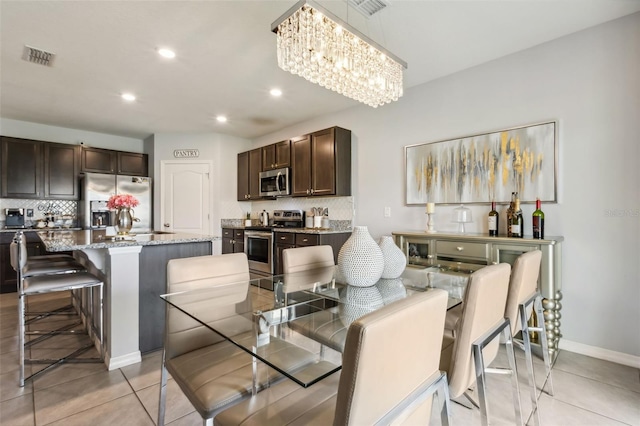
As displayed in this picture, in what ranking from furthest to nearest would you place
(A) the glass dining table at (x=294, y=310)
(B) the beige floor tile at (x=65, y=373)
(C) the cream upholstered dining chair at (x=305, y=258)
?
(C) the cream upholstered dining chair at (x=305, y=258), (B) the beige floor tile at (x=65, y=373), (A) the glass dining table at (x=294, y=310)

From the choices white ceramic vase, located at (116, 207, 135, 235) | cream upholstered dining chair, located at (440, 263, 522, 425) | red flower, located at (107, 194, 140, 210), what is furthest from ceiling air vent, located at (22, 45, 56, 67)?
cream upholstered dining chair, located at (440, 263, 522, 425)

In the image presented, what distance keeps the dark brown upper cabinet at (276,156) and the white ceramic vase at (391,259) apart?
121 inches

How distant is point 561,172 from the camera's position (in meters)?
2.55

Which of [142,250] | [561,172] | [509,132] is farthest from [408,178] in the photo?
[142,250]

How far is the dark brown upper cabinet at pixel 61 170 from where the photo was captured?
4906mm

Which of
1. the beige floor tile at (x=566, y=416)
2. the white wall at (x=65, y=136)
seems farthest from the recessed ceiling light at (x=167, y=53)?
the beige floor tile at (x=566, y=416)

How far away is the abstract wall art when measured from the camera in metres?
2.62

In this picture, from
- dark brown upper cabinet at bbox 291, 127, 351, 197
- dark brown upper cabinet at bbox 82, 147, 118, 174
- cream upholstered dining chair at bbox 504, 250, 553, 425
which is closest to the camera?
cream upholstered dining chair at bbox 504, 250, 553, 425

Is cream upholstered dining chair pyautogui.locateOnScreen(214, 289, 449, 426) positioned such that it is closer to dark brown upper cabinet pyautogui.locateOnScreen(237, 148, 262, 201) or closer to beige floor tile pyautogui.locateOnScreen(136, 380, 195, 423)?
beige floor tile pyautogui.locateOnScreen(136, 380, 195, 423)

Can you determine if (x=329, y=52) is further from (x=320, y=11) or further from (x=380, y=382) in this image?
(x=380, y=382)

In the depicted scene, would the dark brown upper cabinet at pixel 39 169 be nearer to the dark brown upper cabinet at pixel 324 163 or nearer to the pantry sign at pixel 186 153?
the pantry sign at pixel 186 153

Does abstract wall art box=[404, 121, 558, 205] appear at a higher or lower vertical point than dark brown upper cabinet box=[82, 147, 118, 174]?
lower

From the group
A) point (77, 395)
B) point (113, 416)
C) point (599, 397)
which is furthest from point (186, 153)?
point (599, 397)

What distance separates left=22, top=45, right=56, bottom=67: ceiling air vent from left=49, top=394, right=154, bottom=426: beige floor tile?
306 cm
